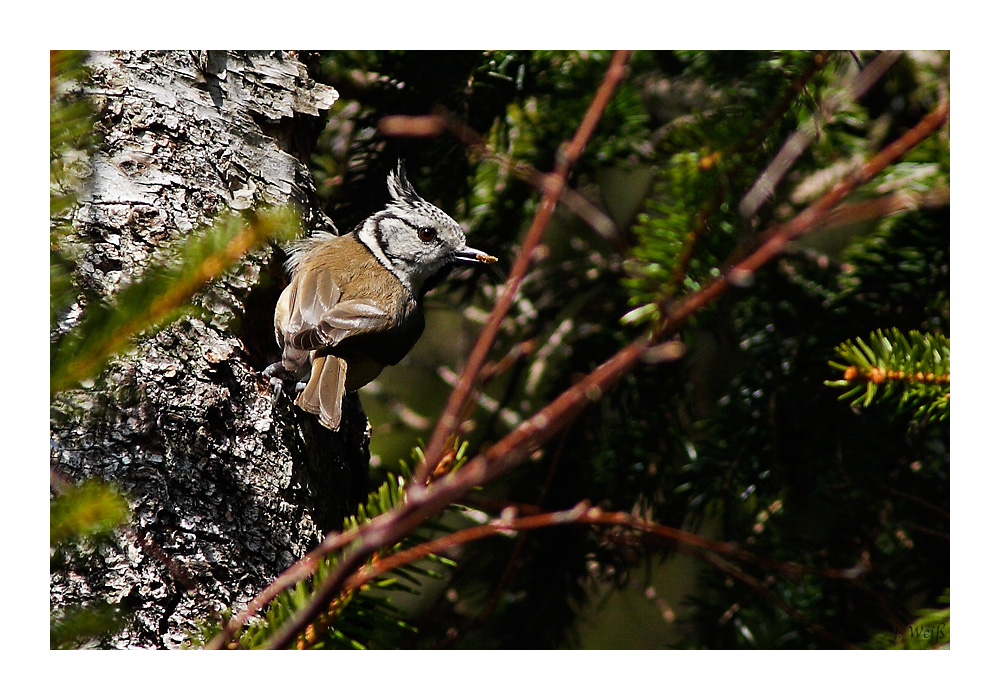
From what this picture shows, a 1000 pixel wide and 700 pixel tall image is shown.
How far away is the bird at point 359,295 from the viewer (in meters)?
0.86

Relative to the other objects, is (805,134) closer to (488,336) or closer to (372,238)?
(372,238)

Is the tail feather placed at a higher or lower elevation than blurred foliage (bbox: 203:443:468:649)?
higher

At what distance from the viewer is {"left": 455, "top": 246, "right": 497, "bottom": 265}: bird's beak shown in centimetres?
102

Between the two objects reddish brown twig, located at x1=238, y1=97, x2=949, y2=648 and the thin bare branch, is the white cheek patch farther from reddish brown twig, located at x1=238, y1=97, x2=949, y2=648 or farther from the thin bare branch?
reddish brown twig, located at x1=238, y1=97, x2=949, y2=648

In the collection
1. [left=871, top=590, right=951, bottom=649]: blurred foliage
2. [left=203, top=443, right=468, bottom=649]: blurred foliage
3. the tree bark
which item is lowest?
[left=871, top=590, right=951, bottom=649]: blurred foliage

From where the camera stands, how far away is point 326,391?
33.2 inches

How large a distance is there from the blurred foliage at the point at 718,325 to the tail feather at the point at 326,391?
187 mm

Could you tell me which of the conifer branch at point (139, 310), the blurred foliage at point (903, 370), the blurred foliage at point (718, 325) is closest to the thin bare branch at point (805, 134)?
the blurred foliage at point (718, 325)

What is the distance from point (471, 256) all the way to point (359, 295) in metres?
0.16

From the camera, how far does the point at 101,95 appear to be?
2.73 ft

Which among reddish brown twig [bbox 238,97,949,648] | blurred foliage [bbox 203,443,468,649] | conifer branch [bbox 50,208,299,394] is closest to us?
reddish brown twig [bbox 238,97,949,648]

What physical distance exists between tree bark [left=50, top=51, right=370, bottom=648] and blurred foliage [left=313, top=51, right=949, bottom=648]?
167 mm

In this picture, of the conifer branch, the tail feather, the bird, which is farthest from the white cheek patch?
the conifer branch

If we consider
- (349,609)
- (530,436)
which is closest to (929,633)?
(349,609)
